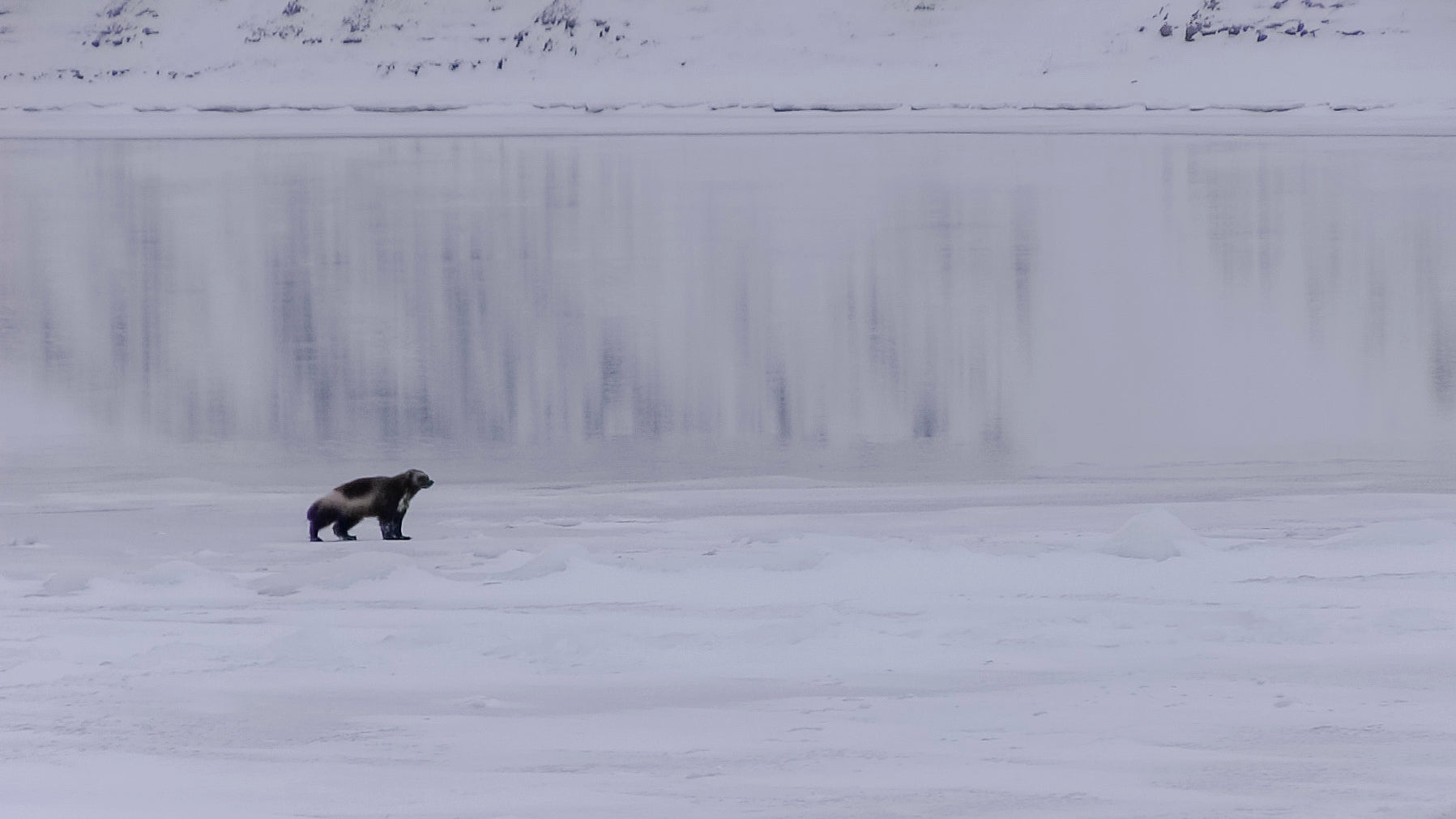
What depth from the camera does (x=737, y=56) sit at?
67562 millimetres

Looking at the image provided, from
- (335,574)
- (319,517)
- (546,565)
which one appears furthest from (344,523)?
(546,565)

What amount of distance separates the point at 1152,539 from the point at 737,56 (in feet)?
208

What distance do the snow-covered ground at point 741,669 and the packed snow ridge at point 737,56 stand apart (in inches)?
1909

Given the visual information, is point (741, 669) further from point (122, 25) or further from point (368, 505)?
point (122, 25)

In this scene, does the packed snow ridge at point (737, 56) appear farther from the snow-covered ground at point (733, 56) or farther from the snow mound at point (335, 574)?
the snow mound at point (335, 574)

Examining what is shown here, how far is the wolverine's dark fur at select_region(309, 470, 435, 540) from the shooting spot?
19.2ft

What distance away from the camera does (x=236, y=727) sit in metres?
3.93

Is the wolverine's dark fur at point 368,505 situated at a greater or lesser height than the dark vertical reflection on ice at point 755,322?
lesser

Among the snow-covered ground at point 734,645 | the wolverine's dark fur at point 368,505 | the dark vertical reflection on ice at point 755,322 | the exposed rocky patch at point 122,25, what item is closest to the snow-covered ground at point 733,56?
the exposed rocky patch at point 122,25

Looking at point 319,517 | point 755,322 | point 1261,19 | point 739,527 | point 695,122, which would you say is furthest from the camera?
point 1261,19

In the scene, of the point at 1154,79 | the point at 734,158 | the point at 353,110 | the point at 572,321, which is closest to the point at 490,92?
the point at 353,110

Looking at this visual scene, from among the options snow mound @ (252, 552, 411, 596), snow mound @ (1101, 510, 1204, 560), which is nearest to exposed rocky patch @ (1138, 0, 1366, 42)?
snow mound @ (1101, 510, 1204, 560)

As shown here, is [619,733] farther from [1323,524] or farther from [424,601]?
[1323,524]

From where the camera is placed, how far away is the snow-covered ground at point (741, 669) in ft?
11.6
